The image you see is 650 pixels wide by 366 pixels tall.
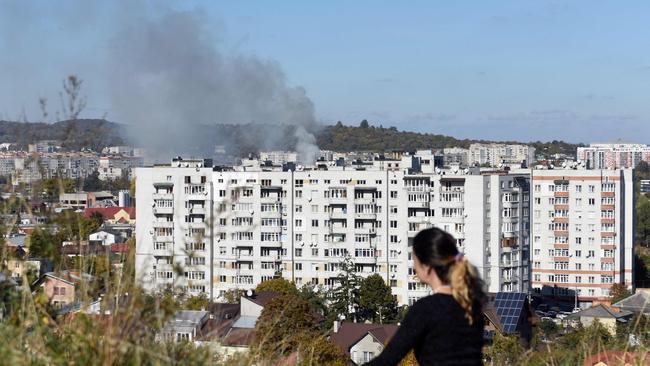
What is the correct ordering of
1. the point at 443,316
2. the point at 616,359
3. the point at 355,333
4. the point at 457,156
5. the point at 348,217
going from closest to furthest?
the point at 443,316 < the point at 616,359 < the point at 355,333 < the point at 348,217 < the point at 457,156

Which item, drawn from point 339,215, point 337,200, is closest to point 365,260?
point 339,215

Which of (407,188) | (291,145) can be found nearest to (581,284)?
(407,188)

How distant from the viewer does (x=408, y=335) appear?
2986mm

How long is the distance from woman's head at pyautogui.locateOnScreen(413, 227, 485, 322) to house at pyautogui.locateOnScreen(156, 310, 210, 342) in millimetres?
814

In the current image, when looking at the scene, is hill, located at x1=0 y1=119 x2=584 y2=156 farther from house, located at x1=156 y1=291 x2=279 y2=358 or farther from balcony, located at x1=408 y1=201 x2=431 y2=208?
house, located at x1=156 y1=291 x2=279 y2=358

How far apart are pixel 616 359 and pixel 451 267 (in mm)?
1689

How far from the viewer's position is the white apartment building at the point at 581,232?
39812 millimetres

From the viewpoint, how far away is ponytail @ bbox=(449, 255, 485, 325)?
2969 millimetres

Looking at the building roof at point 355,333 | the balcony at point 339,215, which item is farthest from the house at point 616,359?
the balcony at point 339,215

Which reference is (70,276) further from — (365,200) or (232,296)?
(365,200)

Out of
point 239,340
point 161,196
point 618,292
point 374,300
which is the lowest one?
point 618,292

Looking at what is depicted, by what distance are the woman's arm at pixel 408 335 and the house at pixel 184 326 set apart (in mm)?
702

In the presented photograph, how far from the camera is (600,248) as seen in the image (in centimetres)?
4000

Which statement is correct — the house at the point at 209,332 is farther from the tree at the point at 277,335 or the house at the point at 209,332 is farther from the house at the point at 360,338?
the house at the point at 360,338
